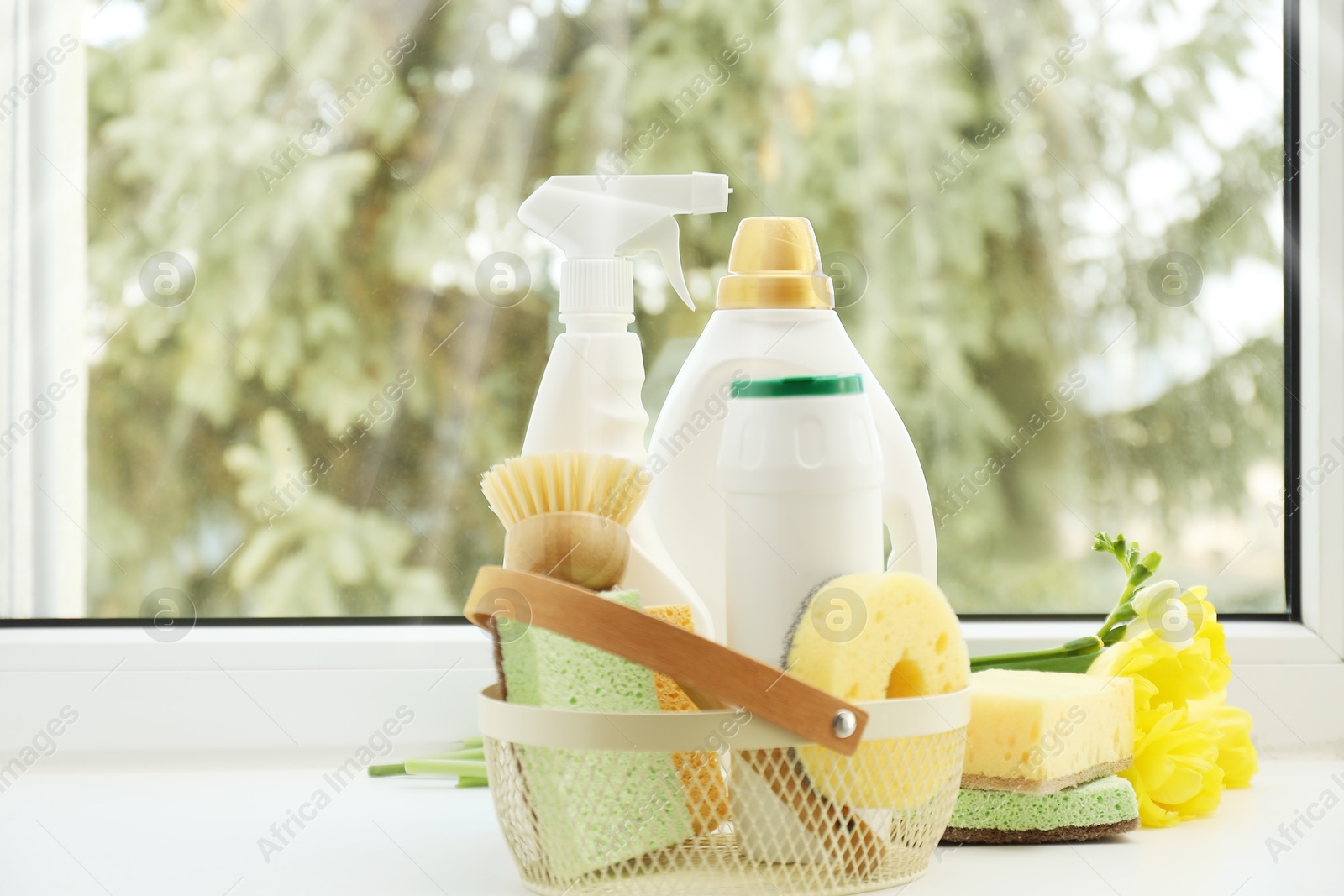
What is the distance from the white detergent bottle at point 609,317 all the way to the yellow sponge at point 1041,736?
143mm

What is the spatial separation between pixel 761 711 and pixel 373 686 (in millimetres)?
444

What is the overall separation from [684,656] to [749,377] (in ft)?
0.64

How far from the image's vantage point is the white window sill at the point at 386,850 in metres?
0.52

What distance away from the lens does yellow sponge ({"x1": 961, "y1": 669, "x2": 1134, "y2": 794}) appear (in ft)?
1.77

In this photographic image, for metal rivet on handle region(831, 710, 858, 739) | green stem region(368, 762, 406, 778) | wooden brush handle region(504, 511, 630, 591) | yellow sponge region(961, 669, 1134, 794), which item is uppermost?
wooden brush handle region(504, 511, 630, 591)

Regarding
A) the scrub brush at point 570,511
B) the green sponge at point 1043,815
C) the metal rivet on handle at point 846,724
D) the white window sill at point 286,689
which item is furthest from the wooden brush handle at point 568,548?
the white window sill at point 286,689

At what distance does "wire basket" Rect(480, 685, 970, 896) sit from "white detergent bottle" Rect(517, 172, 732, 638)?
0.33 feet

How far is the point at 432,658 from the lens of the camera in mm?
796

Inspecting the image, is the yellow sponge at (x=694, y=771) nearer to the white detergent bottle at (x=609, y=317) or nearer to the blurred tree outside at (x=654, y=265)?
the white detergent bottle at (x=609, y=317)

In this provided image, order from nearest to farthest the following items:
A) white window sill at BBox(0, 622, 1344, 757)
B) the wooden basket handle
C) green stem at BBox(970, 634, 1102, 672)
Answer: the wooden basket handle → green stem at BBox(970, 634, 1102, 672) → white window sill at BBox(0, 622, 1344, 757)

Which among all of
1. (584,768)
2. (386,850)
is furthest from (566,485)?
(386,850)

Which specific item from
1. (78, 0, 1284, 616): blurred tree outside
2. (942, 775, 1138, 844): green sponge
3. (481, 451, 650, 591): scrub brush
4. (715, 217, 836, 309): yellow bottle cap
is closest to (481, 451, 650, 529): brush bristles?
(481, 451, 650, 591): scrub brush

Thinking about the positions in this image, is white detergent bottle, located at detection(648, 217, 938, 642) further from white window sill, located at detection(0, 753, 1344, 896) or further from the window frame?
the window frame

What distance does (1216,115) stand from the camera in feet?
2.74
